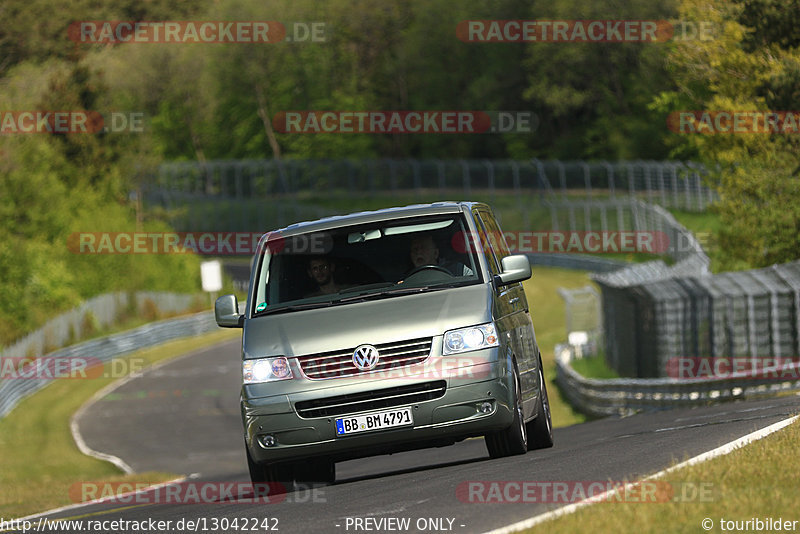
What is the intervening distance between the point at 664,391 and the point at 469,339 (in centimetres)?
1316

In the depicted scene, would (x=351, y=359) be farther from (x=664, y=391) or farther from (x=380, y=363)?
(x=664, y=391)

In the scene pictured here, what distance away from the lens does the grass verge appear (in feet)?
70.8

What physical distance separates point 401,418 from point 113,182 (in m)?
72.5

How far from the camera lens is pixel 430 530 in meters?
8.59

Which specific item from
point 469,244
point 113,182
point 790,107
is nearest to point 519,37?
point 113,182

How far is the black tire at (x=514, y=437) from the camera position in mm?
11719

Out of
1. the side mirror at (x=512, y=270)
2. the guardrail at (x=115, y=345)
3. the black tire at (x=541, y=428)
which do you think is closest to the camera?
the side mirror at (x=512, y=270)

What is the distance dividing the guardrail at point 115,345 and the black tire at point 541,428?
89.3 ft

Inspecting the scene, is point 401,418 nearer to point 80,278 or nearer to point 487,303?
point 487,303

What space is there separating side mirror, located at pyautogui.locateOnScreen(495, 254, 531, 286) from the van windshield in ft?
0.64

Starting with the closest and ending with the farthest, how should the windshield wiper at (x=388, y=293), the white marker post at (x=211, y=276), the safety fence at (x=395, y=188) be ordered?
1. the windshield wiper at (x=388, y=293)
2. the white marker post at (x=211, y=276)
3. the safety fence at (x=395, y=188)

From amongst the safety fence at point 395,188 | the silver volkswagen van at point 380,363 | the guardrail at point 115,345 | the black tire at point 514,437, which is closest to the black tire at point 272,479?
the silver volkswagen van at point 380,363

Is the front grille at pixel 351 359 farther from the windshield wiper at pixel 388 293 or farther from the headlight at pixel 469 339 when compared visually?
the windshield wiper at pixel 388 293

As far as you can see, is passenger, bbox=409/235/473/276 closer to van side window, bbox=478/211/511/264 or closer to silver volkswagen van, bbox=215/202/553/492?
silver volkswagen van, bbox=215/202/553/492
